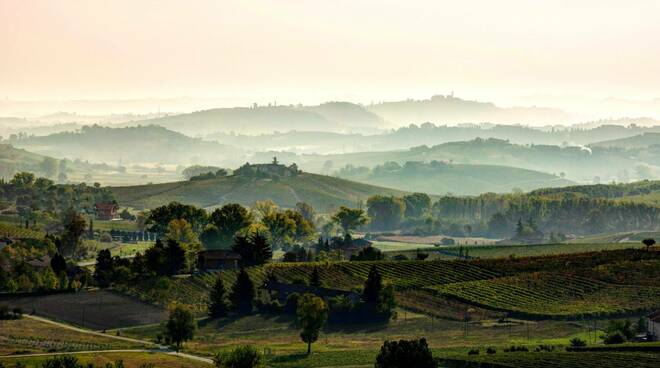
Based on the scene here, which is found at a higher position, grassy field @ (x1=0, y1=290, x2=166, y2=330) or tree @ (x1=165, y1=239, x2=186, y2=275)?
tree @ (x1=165, y1=239, x2=186, y2=275)

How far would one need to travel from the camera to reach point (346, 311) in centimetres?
11625

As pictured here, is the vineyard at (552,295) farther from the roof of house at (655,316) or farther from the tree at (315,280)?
the tree at (315,280)

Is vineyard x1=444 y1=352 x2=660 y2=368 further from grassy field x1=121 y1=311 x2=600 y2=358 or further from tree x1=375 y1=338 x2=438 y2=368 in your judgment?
grassy field x1=121 y1=311 x2=600 y2=358

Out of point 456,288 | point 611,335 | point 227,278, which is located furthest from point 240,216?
point 611,335

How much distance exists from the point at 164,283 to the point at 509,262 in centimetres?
4255

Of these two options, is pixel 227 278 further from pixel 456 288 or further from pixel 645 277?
pixel 645 277

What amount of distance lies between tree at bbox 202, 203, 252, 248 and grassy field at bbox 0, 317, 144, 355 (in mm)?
72698

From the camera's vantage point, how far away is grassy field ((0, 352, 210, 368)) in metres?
87.3

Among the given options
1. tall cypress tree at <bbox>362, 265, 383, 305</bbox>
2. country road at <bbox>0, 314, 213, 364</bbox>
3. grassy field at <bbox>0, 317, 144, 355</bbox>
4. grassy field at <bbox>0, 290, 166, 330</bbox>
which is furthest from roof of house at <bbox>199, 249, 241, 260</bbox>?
grassy field at <bbox>0, 317, 144, 355</bbox>

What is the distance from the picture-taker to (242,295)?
121562 mm

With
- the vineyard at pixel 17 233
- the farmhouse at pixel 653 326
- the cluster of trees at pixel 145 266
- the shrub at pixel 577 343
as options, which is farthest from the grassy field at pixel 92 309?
the farmhouse at pixel 653 326

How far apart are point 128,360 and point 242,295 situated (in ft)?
105

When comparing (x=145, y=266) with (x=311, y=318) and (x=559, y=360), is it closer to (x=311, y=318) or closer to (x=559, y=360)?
(x=311, y=318)

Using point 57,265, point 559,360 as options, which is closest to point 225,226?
point 57,265
